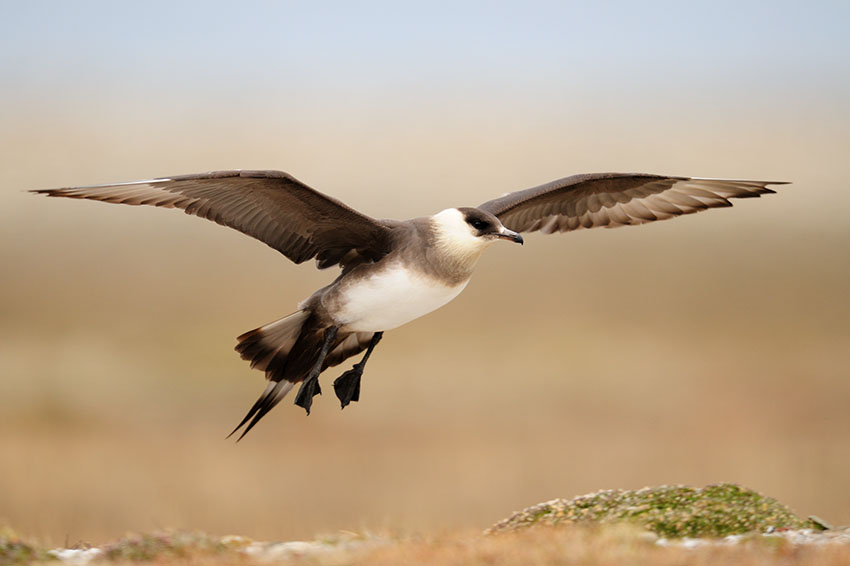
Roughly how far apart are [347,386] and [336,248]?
4.15 ft

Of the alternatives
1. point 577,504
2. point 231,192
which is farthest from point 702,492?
point 231,192

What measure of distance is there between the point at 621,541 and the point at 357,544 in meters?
1.58

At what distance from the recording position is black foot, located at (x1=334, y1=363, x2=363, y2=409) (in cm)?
826

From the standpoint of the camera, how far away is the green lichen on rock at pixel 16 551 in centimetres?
566

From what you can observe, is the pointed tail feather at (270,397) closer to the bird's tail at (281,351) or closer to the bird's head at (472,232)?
the bird's tail at (281,351)

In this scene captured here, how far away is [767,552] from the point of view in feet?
18.4

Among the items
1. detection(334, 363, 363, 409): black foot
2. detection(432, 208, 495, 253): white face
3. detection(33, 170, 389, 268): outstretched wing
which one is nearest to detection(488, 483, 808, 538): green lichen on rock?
detection(334, 363, 363, 409): black foot

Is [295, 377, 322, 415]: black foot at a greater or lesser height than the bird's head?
lesser

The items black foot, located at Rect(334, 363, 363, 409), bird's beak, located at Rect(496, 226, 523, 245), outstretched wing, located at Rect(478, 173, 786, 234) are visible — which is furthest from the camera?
outstretched wing, located at Rect(478, 173, 786, 234)

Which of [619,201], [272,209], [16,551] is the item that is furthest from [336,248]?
[16,551]

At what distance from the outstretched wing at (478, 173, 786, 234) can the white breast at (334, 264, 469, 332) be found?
1316mm

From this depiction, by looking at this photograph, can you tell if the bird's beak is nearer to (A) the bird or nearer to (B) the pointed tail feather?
(A) the bird

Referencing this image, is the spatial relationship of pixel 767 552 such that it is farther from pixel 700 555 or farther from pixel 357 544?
pixel 357 544

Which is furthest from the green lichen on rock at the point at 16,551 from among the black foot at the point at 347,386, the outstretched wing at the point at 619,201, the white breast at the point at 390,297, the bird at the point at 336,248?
the outstretched wing at the point at 619,201
